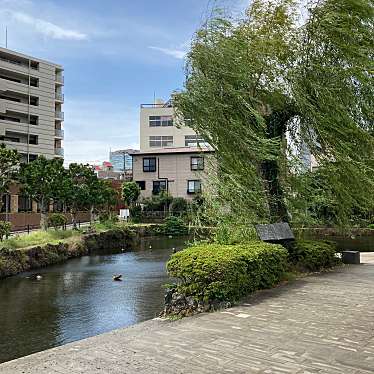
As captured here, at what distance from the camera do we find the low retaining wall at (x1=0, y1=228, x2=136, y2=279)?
19.0m

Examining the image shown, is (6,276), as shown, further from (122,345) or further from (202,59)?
(122,345)

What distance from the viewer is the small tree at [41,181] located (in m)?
26.0

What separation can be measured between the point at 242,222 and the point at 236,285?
10.3 feet

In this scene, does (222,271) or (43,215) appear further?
(43,215)

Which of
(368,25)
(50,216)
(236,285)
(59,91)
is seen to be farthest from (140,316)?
(59,91)

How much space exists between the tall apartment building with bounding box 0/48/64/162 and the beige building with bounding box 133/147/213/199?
27.7ft

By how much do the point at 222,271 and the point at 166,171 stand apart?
132 ft

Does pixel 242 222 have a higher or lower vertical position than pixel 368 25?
lower

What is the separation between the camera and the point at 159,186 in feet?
159

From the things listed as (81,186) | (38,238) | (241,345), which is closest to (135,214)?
(81,186)

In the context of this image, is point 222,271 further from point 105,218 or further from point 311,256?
point 105,218

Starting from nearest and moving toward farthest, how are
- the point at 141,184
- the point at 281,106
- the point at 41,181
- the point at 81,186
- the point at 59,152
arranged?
the point at 281,106
the point at 41,181
the point at 81,186
the point at 59,152
the point at 141,184

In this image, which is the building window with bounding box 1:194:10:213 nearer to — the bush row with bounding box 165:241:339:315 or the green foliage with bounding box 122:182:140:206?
the green foliage with bounding box 122:182:140:206

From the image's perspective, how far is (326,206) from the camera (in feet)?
38.3
